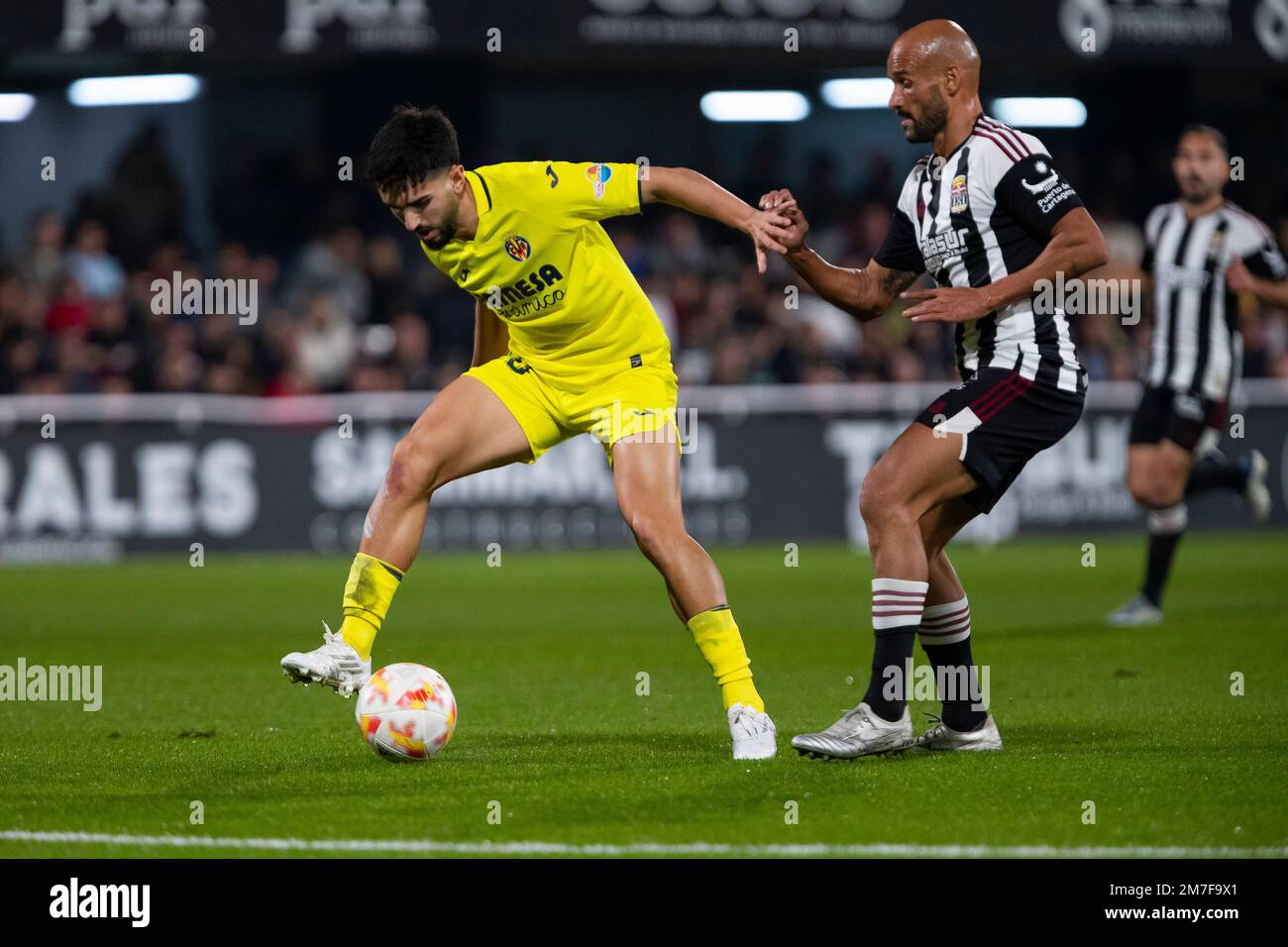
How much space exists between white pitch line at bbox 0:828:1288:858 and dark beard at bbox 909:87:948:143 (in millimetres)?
2676

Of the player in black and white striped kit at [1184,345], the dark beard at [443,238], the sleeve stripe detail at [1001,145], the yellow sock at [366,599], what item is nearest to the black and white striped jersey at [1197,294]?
the player in black and white striped kit at [1184,345]

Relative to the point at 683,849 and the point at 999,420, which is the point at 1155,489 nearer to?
the point at 999,420

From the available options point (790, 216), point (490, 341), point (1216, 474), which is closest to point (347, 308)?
point (1216, 474)

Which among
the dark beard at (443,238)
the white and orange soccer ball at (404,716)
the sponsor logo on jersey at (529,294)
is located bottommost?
the white and orange soccer ball at (404,716)

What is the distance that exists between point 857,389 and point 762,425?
977mm

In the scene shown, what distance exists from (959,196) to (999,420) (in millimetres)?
786

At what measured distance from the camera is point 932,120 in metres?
6.04

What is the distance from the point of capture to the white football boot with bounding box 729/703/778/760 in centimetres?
591

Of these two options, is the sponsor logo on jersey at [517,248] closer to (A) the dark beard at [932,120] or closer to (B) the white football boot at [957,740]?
(A) the dark beard at [932,120]

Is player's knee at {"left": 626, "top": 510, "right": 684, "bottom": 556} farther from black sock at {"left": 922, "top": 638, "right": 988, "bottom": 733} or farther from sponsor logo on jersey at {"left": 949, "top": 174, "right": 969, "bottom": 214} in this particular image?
sponsor logo on jersey at {"left": 949, "top": 174, "right": 969, "bottom": 214}

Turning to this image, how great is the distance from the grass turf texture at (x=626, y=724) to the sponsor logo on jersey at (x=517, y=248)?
70.4 inches

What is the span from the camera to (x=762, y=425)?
1650 centimetres

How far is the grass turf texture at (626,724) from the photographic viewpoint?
4.90m

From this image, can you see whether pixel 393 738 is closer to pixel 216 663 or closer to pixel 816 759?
pixel 816 759
